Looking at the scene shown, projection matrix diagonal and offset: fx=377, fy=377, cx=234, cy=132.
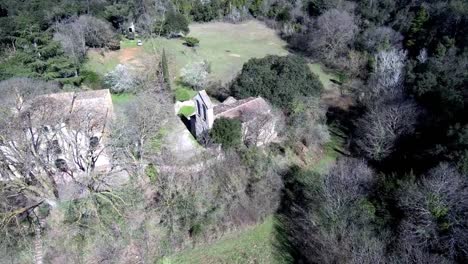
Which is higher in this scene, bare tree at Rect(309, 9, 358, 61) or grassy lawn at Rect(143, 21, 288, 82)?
bare tree at Rect(309, 9, 358, 61)

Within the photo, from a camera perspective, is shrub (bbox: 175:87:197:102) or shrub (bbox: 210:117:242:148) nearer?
shrub (bbox: 210:117:242:148)

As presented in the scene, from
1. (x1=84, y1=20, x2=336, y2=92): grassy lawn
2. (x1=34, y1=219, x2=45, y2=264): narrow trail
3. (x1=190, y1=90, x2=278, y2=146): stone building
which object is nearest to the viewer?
(x1=34, y1=219, x2=45, y2=264): narrow trail

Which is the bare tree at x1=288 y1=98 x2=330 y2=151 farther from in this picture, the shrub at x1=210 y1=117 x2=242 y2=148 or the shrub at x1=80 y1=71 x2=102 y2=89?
the shrub at x1=80 y1=71 x2=102 y2=89

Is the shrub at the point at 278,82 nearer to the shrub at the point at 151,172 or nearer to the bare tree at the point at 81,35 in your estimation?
the shrub at the point at 151,172

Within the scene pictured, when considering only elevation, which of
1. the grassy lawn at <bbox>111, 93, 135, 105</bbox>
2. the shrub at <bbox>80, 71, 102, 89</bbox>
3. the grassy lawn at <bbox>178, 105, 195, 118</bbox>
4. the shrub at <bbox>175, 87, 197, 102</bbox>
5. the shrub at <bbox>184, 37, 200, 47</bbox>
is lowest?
the grassy lawn at <bbox>178, 105, 195, 118</bbox>

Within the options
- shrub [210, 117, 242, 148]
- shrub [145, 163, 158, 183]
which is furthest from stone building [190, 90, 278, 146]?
shrub [145, 163, 158, 183]

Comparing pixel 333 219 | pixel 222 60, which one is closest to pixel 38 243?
pixel 333 219

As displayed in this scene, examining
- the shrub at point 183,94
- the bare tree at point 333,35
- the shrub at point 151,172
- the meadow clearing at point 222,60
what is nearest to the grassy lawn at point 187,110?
the meadow clearing at point 222,60
